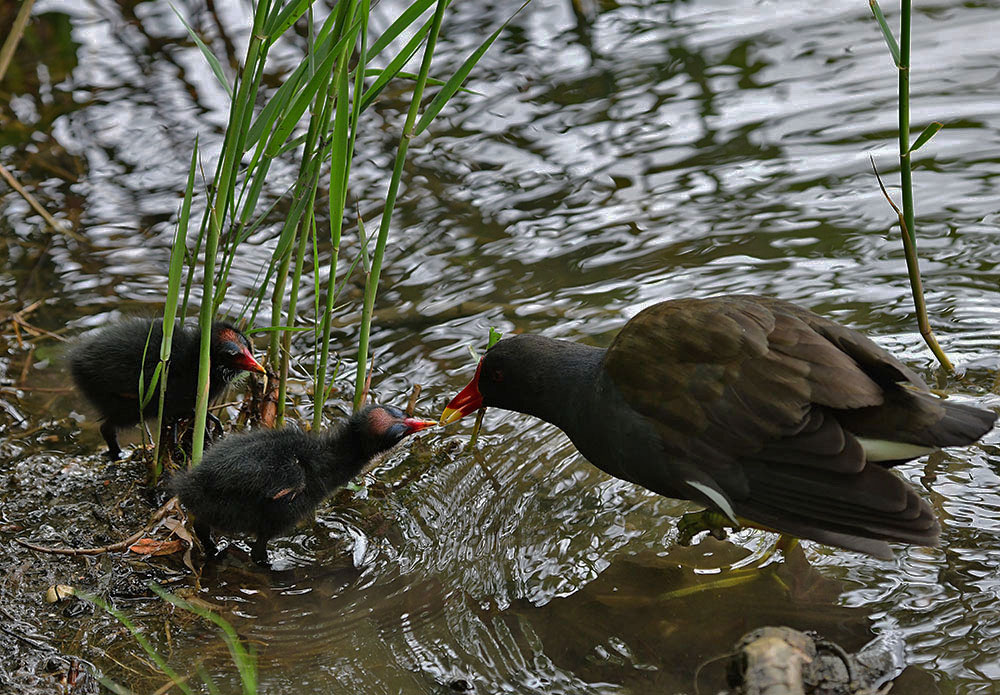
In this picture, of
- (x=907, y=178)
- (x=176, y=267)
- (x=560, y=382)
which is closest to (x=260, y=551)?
(x=176, y=267)

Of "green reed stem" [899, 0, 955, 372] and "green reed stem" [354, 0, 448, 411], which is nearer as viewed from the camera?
"green reed stem" [354, 0, 448, 411]

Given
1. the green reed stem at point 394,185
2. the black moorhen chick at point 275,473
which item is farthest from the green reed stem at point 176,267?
the green reed stem at point 394,185

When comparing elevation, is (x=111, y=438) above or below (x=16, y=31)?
below

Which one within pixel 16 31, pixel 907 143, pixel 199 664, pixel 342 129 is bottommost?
pixel 199 664

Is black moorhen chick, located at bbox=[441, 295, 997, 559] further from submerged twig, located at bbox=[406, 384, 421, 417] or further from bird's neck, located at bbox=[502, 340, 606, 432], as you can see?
submerged twig, located at bbox=[406, 384, 421, 417]

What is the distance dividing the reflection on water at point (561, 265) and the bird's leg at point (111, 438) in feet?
0.66

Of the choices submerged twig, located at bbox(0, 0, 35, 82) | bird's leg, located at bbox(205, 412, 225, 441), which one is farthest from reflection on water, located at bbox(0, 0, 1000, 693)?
submerged twig, located at bbox(0, 0, 35, 82)

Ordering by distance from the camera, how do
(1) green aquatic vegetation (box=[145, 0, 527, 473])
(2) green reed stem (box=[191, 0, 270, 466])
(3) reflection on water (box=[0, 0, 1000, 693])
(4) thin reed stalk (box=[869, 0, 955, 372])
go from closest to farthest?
(2) green reed stem (box=[191, 0, 270, 466]), (1) green aquatic vegetation (box=[145, 0, 527, 473]), (4) thin reed stalk (box=[869, 0, 955, 372]), (3) reflection on water (box=[0, 0, 1000, 693])

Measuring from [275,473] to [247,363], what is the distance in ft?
1.84

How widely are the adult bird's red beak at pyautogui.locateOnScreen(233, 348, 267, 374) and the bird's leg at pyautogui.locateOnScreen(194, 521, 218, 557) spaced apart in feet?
1.94

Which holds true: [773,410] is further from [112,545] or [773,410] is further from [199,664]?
[112,545]

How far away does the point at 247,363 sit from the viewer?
4066mm

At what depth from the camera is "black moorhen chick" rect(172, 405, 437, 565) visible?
3.62m

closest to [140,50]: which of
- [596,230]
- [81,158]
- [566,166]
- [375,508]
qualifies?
[81,158]
